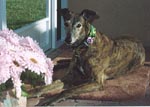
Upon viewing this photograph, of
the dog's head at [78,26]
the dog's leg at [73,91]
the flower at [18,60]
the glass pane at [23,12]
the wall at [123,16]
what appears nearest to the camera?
the flower at [18,60]

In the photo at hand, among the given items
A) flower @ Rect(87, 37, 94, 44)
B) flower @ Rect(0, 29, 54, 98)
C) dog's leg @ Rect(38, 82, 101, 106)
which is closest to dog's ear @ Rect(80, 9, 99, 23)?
flower @ Rect(87, 37, 94, 44)

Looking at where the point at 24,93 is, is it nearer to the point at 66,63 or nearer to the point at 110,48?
the point at 110,48

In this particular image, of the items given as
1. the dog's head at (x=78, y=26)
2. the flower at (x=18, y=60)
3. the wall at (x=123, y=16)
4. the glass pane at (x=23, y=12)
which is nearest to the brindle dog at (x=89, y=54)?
the dog's head at (x=78, y=26)

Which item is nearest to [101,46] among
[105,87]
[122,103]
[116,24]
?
[105,87]

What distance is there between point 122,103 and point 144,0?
134 inches

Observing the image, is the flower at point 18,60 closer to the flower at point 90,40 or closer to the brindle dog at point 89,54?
the brindle dog at point 89,54

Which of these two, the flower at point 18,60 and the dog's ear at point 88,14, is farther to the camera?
the dog's ear at point 88,14

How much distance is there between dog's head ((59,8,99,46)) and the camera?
366cm

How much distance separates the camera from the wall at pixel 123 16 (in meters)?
6.60

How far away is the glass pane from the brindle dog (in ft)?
2.37

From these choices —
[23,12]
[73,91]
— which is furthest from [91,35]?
[23,12]

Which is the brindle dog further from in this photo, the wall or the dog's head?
the wall

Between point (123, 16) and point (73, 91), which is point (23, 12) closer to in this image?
point (73, 91)

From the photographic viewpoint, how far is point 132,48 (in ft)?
14.0
